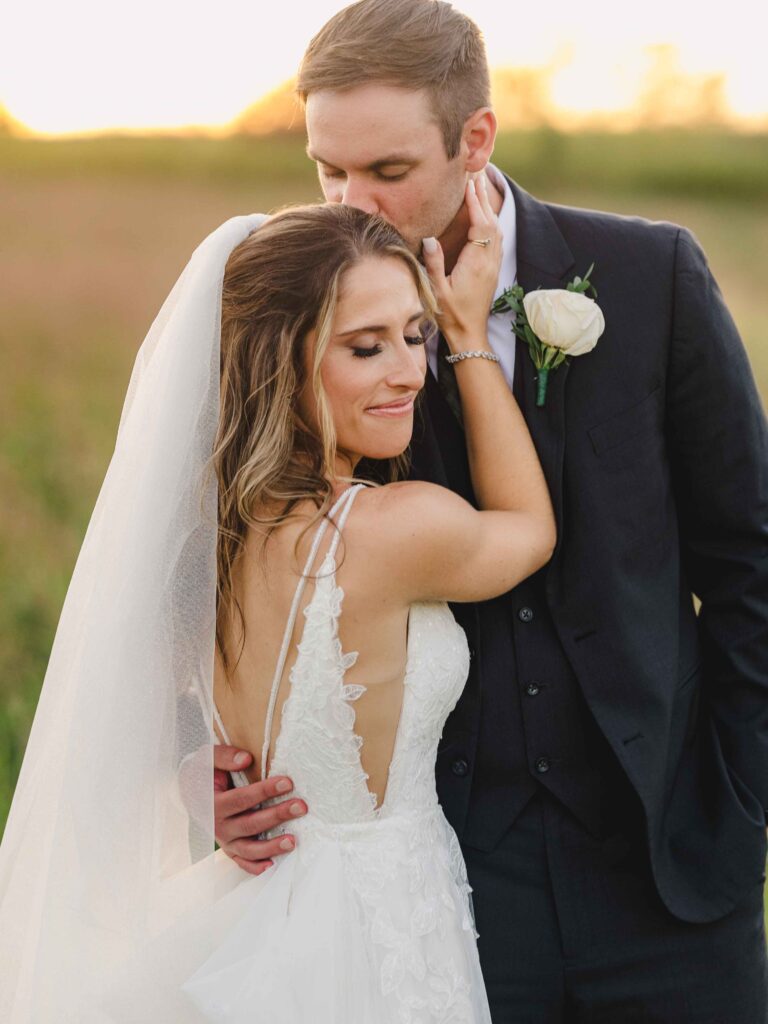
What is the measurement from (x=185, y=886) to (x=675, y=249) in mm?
1626

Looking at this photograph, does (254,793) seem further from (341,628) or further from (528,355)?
(528,355)

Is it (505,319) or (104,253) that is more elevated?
(104,253)

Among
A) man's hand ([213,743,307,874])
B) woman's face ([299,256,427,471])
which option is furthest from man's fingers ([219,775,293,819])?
woman's face ([299,256,427,471])

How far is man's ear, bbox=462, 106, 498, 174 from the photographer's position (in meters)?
2.68

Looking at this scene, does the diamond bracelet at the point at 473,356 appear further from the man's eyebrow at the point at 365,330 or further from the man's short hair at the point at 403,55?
the man's short hair at the point at 403,55

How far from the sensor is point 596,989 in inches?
101

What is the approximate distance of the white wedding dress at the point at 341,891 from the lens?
→ 2.20m

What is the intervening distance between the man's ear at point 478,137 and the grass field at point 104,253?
1.50 m

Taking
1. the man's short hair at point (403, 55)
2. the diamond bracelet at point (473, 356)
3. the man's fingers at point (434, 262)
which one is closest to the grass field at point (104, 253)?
the diamond bracelet at point (473, 356)

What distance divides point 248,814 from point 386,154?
1353mm

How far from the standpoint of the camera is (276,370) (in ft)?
7.55

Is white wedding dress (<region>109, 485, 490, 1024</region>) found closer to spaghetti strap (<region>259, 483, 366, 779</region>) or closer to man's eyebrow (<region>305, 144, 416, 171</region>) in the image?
spaghetti strap (<region>259, 483, 366, 779</region>)

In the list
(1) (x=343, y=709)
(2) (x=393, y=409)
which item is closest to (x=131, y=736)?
(1) (x=343, y=709)

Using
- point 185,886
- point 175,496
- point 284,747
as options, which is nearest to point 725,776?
point 284,747
